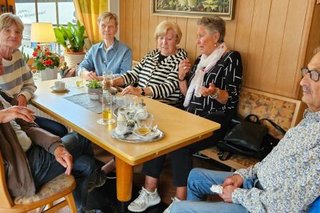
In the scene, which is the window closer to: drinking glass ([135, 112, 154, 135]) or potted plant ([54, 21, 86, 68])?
potted plant ([54, 21, 86, 68])

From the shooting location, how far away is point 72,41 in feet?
10.8

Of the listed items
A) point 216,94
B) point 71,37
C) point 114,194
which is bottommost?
point 114,194

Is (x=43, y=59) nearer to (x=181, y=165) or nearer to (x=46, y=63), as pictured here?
(x=46, y=63)

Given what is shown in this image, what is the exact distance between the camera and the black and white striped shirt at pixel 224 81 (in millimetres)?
2201

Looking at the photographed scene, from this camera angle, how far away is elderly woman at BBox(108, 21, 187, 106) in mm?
2340

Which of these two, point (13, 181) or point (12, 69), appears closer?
point (13, 181)

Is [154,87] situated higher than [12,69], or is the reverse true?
[12,69]

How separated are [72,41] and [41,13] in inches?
22.5

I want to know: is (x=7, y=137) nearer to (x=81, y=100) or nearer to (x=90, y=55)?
(x=81, y=100)

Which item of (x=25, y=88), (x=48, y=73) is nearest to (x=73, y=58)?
(x=48, y=73)

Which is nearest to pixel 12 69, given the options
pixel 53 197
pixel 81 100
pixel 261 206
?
pixel 81 100

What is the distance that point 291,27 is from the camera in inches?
84.8

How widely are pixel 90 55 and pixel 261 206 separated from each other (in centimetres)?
223

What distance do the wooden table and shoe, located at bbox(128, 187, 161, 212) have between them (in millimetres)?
294
